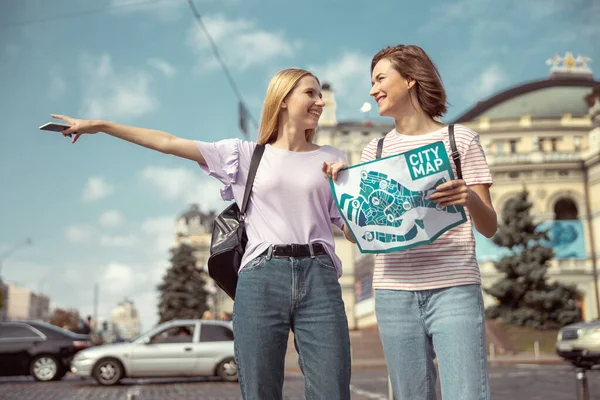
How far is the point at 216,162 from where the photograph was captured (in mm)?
3336

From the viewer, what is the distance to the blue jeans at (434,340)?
289 cm

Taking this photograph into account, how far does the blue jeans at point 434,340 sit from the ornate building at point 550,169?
45066 mm

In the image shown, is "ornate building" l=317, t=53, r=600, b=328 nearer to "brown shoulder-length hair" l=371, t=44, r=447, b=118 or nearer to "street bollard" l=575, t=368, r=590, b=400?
"street bollard" l=575, t=368, r=590, b=400

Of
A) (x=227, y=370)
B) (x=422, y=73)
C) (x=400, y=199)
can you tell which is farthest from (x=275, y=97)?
(x=227, y=370)

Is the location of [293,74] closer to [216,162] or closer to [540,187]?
[216,162]

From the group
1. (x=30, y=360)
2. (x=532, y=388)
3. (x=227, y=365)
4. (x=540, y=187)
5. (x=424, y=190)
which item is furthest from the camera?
(x=540, y=187)

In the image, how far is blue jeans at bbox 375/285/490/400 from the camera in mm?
2895

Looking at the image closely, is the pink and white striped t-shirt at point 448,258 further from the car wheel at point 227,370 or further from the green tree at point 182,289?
the green tree at point 182,289

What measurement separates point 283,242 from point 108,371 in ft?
43.9

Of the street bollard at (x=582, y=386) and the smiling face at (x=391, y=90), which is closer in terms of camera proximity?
the smiling face at (x=391, y=90)

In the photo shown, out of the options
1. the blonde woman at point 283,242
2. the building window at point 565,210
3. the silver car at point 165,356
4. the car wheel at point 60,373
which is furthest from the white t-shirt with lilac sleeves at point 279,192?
the building window at point 565,210

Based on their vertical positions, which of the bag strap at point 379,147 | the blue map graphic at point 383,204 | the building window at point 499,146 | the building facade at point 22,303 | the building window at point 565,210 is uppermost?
the building window at point 499,146

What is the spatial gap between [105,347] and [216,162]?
13.4 m

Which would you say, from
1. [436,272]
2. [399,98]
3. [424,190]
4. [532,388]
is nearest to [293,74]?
[399,98]
